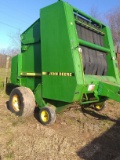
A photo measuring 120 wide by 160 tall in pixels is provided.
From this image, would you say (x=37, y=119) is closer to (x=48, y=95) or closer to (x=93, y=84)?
(x=48, y=95)

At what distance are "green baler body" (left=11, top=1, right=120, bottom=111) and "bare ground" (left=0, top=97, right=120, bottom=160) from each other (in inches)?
24.8

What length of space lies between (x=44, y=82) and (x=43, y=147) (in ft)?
5.81

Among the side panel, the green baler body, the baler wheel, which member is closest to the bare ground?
the baler wheel

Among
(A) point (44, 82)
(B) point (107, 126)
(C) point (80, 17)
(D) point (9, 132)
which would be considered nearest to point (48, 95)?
(A) point (44, 82)

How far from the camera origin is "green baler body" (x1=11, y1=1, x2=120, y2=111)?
5035mm

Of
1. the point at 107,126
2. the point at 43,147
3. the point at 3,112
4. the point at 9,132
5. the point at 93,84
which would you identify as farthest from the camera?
the point at 3,112

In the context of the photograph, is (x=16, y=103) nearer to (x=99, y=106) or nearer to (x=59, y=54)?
(x=59, y=54)

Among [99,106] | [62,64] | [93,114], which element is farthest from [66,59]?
[99,106]

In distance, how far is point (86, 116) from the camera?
643 cm

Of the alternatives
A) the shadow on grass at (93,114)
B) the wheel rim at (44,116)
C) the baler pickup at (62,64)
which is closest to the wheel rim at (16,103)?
the baler pickup at (62,64)

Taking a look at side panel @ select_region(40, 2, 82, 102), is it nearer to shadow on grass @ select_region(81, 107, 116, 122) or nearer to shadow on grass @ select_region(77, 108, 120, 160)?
shadow on grass @ select_region(77, 108, 120, 160)

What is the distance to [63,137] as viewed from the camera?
484cm

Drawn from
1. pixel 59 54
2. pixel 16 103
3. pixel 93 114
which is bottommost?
pixel 93 114

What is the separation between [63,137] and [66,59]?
164 centimetres
